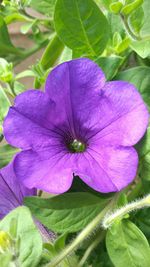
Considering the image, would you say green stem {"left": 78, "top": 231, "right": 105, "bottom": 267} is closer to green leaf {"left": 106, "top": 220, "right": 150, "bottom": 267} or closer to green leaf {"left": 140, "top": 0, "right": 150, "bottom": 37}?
green leaf {"left": 106, "top": 220, "right": 150, "bottom": 267}

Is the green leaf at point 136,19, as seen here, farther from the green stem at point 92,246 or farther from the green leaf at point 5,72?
the green stem at point 92,246

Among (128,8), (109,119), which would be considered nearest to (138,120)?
(109,119)

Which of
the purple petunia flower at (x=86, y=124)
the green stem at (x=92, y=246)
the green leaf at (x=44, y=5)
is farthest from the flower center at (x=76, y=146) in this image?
the green leaf at (x=44, y=5)

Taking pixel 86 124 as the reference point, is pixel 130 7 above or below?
above

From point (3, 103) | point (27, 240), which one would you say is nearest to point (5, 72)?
point (3, 103)

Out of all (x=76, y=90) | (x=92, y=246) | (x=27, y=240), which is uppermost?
(x=76, y=90)

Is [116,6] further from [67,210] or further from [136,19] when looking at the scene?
[67,210]

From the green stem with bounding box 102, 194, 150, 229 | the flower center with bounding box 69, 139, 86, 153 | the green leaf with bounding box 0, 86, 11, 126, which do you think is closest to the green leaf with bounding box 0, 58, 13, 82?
the green leaf with bounding box 0, 86, 11, 126
